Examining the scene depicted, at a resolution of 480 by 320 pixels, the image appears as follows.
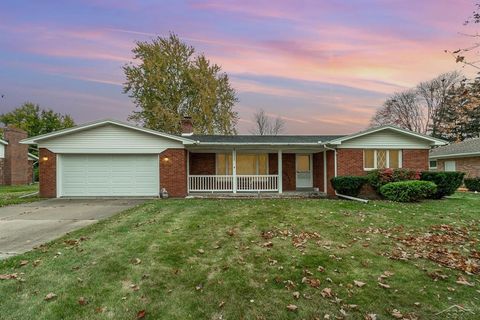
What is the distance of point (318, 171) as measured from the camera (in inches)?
695

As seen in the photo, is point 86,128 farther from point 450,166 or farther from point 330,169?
point 450,166

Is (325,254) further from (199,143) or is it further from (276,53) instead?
(276,53)

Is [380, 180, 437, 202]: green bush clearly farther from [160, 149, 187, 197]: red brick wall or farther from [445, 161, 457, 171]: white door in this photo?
[445, 161, 457, 171]: white door

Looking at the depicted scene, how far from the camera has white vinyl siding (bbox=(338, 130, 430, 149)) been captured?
15763 mm

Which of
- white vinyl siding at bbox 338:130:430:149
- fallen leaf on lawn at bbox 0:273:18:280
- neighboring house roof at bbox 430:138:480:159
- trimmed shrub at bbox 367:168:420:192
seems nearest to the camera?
fallen leaf on lawn at bbox 0:273:18:280

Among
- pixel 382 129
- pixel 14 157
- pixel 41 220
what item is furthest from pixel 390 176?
pixel 14 157

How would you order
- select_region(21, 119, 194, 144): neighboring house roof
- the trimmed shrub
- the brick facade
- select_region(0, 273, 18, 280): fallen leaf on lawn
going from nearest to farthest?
select_region(0, 273, 18, 280): fallen leaf on lawn → the trimmed shrub → select_region(21, 119, 194, 144): neighboring house roof → the brick facade

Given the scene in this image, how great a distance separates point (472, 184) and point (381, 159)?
1006 centimetres

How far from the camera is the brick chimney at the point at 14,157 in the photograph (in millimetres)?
27250

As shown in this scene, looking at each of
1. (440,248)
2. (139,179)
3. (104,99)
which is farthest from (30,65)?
(440,248)

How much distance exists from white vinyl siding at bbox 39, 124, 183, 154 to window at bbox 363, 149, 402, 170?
9984 millimetres

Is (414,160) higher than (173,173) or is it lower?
higher

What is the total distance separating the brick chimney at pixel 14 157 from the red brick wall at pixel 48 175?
1620cm

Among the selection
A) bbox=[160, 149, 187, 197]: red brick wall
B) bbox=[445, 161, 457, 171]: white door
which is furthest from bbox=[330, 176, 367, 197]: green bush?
bbox=[445, 161, 457, 171]: white door
